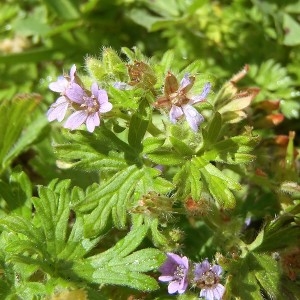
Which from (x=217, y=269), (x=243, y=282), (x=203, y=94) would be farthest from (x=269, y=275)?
(x=203, y=94)

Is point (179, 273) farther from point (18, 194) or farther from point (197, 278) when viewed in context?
point (18, 194)

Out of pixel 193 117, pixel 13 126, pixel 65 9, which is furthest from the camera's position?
pixel 65 9

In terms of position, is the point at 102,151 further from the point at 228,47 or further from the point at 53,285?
the point at 228,47

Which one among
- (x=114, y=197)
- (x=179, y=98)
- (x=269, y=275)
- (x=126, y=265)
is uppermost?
(x=179, y=98)

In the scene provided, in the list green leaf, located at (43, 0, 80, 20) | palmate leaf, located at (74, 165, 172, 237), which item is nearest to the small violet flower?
palmate leaf, located at (74, 165, 172, 237)

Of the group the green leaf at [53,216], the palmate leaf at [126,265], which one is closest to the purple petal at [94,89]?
the green leaf at [53,216]

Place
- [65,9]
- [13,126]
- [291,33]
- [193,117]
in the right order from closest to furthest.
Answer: [193,117] < [13,126] < [291,33] < [65,9]
